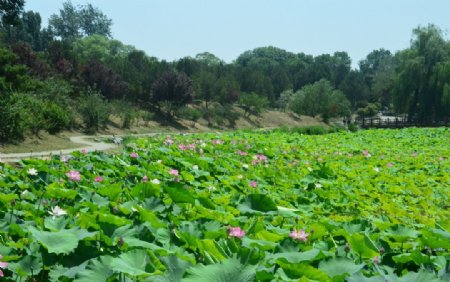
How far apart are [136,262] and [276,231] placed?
1.06 metres

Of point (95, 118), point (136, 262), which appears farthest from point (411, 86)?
point (136, 262)

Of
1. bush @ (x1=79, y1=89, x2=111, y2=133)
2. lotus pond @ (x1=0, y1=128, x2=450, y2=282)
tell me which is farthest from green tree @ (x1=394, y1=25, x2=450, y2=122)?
lotus pond @ (x1=0, y1=128, x2=450, y2=282)

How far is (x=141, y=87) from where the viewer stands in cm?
3962

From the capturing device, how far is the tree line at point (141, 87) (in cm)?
1945

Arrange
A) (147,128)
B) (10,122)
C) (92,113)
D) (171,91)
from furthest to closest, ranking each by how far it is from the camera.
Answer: (171,91)
(147,128)
(92,113)
(10,122)

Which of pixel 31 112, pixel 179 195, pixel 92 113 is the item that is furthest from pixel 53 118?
pixel 179 195

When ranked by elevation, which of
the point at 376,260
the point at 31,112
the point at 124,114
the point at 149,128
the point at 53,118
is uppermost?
the point at 376,260

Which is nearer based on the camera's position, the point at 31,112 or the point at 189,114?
the point at 31,112

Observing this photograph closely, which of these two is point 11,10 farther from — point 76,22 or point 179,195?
point 76,22

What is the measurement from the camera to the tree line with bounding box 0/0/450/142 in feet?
63.8

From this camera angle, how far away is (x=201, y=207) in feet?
9.71

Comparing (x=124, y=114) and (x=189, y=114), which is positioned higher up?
(x=124, y=114)

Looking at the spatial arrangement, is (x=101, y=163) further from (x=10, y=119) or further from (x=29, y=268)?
(x=10, y=119)

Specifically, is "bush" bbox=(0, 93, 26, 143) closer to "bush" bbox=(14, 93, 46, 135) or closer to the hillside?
"bush" bbox=(14, 93, 46, 135)
